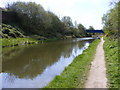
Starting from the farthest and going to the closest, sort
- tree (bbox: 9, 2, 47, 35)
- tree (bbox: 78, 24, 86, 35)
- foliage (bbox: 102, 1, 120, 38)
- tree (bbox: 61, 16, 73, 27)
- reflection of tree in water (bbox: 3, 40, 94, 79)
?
tree (bbox: 78, 24, 86, 35)
tree (bbox: 61, 16, 73, 27)
tree (bbox: 9, 2, 47, 35)
foliage (bbox: 102, 1, 120, 38)
reflection of tree in water (bbox: 3, 40, 94, 79)

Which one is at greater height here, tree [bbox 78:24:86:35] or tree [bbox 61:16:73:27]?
tree [bbox 61:16:73:27]

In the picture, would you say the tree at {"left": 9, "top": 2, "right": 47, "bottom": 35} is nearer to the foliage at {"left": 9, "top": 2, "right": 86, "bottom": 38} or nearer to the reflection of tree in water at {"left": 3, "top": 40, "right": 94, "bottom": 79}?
the foliage at {"left": 9, "top": 2, "right": 86, "bottom": 38}

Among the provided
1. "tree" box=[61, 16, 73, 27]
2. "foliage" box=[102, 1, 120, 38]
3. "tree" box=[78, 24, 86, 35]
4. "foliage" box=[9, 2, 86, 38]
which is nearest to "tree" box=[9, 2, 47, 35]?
"foliage" box=[9, 2, 86, 38]

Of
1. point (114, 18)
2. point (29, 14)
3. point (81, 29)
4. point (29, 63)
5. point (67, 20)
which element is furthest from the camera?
point (81, 29)

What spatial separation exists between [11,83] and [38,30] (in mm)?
46672

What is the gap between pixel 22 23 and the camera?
1998 inches

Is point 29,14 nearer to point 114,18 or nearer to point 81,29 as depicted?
point 114,18

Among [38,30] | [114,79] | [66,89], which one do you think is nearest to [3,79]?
[66,89]

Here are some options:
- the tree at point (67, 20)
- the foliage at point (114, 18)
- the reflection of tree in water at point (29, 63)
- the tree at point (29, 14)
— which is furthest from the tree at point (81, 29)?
the reflection of tree in water at point (29, 63)

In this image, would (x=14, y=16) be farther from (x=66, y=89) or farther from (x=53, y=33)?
(x=66, y=89)

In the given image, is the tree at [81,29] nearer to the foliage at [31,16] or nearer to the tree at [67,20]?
the tree at [67,20]

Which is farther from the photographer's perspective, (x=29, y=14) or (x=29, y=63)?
(x=29, y=14)

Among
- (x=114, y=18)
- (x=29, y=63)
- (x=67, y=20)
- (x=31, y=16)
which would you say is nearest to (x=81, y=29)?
(x=67, y=20)

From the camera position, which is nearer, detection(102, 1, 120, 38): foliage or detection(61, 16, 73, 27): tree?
detection(102, 1, 120, 38): foliage
